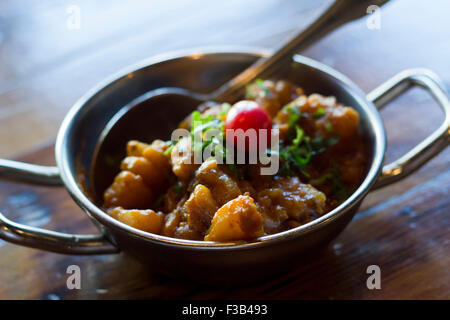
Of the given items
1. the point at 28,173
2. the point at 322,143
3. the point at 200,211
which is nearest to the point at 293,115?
the point at 322,143

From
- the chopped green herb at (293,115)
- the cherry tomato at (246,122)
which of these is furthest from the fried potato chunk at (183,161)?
the chopped green herb at (293,115)

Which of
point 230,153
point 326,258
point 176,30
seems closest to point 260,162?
point 230,153

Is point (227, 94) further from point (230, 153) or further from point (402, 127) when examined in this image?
point (402, 127)

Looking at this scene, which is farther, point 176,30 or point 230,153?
point 176,30

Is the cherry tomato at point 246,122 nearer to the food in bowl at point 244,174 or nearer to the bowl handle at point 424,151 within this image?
the food in bowl at point 244,174

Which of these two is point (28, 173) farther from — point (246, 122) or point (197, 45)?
point (197, 45)

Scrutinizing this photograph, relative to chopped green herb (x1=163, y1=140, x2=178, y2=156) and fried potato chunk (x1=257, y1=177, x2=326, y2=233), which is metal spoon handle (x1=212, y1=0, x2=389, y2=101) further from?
fried potato chunk (x1=257, y1=177, x2=326, y2=233)

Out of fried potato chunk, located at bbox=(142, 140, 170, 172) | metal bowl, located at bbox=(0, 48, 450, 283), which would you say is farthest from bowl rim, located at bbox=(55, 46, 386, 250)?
fried potato chunk, located at bbox=(142, 140, 170, 172)
